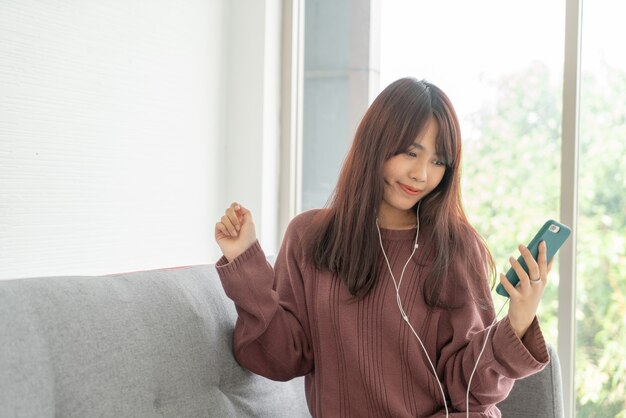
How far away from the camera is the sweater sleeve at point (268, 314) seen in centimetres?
155

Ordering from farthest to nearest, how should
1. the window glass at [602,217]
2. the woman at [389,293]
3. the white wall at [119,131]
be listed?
the window glass at [602,217]
the white wall at [119,131]
the woman at [389,293]

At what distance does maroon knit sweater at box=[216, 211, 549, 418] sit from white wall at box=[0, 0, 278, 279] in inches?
24.6

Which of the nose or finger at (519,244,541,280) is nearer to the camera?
finger at (519,244,541,280)

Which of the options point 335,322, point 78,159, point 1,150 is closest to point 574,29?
point 335,322

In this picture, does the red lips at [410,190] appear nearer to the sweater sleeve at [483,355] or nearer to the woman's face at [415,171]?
the woman's face at [415,171]

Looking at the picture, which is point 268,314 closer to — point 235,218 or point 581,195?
point 235,218

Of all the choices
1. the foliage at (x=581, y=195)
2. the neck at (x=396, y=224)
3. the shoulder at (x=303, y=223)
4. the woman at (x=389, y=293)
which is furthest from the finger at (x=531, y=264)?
the foliage at (x=581, y=195)

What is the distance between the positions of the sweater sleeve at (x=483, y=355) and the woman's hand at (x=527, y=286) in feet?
0.13

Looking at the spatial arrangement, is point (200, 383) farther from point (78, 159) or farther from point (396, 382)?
point (78, 159)

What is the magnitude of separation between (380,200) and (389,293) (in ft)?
0.66

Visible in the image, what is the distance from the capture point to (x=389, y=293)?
1643 millimetres

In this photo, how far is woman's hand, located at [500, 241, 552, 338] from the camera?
147 cm

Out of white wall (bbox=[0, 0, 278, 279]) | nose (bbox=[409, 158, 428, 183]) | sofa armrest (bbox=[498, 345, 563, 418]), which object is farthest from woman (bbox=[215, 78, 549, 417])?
white wall (bbox=[0, 0, 278, 279])

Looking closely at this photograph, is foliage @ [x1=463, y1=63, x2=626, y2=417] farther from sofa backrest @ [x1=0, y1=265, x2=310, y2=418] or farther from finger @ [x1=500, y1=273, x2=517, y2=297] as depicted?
sofa backrest @ [x1=0, y1=265, x2=310, y2=418]
